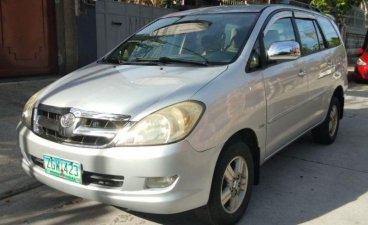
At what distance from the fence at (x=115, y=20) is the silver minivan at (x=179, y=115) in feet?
15.0

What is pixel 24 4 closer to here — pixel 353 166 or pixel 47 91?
pixel 47 91

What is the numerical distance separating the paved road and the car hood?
103 centimetres

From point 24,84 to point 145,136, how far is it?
5107 mm

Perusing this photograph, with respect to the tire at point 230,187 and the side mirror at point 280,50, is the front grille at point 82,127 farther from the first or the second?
the side mirror at point 280,50

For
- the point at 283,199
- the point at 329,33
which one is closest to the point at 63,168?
the point at 283,199

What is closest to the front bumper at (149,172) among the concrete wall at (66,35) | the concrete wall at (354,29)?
the concrete wall at (66,35)

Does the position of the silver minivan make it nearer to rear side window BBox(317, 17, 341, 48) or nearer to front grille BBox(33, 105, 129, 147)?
front grille BBox(33, 105, 129, 147)

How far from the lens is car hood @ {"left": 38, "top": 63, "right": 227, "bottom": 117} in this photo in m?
3.22

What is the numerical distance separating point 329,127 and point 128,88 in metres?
3.52

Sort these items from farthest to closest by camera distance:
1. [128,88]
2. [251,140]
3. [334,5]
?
[334,5]
[251,140]
[128,88]

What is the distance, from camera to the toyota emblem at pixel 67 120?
10.8ft

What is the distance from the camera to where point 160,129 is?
3.08 metres

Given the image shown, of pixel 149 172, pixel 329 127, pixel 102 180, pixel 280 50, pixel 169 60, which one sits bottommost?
pixel 329 127

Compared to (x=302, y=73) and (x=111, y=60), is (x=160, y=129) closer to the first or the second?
(x=111, y=60)
